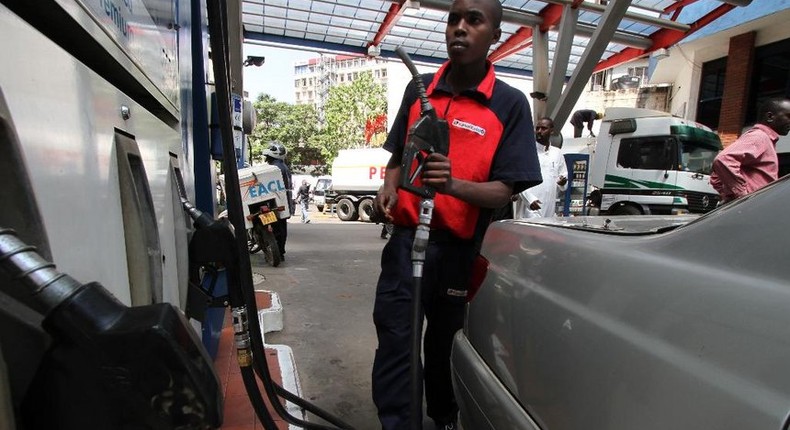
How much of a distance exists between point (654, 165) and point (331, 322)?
8286mm

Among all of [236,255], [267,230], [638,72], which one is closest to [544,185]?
[236,255]

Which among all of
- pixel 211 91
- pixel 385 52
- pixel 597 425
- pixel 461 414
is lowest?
pixel 461 414

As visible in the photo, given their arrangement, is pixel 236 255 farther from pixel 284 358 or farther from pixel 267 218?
pixel 267 218

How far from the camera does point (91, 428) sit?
550 mm

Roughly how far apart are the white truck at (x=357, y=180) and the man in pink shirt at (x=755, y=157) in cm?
1203

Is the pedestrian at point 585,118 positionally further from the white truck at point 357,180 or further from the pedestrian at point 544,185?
the pedestrian at point 544,185

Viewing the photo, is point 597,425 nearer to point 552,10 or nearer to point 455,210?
point 455,210

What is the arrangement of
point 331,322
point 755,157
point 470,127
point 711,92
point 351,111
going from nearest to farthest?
point 470,127 < point 755,157 < point 331,322 < point 711,92 < point 351,111

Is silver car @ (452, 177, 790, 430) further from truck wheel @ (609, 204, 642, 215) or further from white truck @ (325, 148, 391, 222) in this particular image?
white truck @ (325, 148, 391, 222)

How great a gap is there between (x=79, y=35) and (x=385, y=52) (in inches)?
430

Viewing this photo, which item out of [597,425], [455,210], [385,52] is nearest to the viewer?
[597,425]

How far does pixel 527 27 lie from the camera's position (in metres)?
9.91

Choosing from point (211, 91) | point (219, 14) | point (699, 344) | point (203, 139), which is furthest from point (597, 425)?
point (211, 91)

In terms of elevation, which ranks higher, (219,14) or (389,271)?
(219,14)
